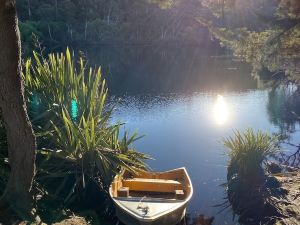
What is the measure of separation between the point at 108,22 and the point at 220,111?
165ft

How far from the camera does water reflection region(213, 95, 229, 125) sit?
1049 inches

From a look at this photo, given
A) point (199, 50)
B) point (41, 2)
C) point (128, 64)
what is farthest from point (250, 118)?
point (41, 2)

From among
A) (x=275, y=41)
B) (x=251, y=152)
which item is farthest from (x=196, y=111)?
(x=251, y=152)

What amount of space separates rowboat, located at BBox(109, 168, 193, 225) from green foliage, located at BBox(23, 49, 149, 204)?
2.66 feet

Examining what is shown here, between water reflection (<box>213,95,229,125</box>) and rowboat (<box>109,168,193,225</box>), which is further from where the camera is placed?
water reflection (<box>213,95,229,125</box>)

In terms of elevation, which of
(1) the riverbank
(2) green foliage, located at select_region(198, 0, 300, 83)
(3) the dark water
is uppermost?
(2) green foliage, located at select_region(198, 0, 300, 83)

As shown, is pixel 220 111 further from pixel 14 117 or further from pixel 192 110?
pixel 14 117

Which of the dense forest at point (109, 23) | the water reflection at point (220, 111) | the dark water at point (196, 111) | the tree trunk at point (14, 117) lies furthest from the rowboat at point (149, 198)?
the dense forest at point (109, 23)

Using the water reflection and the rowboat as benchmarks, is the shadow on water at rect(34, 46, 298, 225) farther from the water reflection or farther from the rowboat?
the rowboat

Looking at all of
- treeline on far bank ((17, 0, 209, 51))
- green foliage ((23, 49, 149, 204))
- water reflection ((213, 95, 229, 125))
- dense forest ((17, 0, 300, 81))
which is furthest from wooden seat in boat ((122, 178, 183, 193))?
treeline on far bank ((17, 0, 209, 51))

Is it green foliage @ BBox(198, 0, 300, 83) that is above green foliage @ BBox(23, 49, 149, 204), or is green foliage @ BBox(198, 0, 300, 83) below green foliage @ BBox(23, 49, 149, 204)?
above

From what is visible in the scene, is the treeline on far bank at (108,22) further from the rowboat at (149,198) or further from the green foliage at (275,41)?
the rowboat at (149,198)

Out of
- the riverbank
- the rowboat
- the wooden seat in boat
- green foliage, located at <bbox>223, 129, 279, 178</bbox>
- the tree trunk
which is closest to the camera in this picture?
the tree trunk

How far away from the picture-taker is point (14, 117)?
5.64 metres
